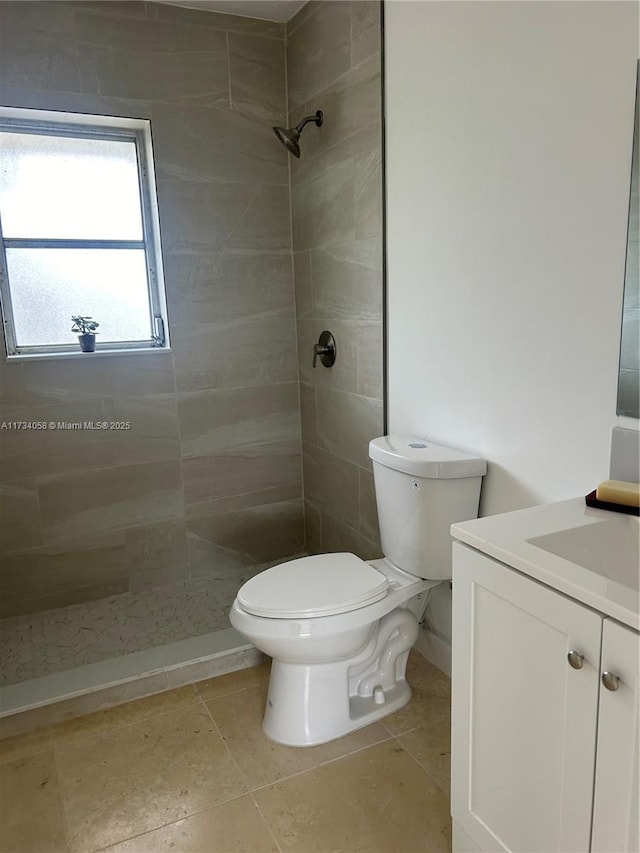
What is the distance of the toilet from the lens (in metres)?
1.77

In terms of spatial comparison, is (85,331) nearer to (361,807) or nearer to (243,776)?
(243,776)

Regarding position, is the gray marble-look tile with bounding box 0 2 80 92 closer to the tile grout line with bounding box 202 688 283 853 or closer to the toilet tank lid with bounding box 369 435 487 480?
the toilet tank lid with bounding box 369 435 487 480

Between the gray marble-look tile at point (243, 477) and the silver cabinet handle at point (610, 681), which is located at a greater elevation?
the silver cabinet handle at point (610, 681)

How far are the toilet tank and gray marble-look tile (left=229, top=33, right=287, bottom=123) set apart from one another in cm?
162

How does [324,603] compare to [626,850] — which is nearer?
[626,850]

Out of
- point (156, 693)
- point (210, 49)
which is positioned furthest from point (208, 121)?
point (156, 693)

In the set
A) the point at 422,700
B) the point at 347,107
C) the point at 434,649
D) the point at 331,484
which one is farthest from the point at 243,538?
the point at 347,107

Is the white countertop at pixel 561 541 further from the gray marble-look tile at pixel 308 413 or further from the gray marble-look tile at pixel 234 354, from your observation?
the gray marble-look tile at pixel 234 354

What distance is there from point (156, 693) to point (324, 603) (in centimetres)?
79

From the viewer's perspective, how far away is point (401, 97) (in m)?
2.00

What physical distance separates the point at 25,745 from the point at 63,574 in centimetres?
85

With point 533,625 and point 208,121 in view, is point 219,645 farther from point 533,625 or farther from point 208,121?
point 208,121

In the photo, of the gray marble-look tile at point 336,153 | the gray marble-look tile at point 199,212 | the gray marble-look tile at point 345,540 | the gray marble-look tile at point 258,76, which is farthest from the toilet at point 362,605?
the gray marble-look tile at point 258,76

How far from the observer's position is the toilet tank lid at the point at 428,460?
A: 178 centimetres
